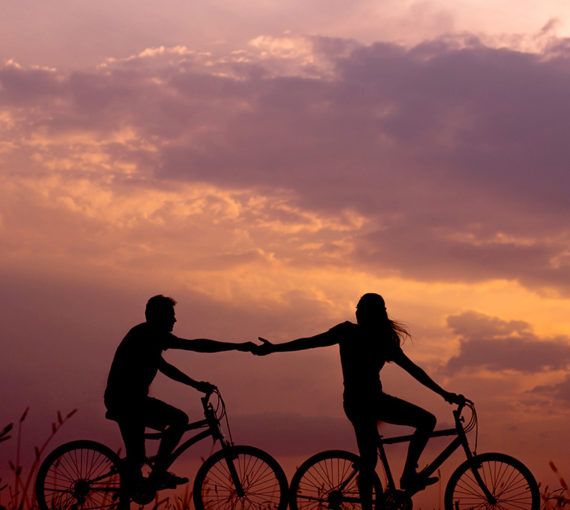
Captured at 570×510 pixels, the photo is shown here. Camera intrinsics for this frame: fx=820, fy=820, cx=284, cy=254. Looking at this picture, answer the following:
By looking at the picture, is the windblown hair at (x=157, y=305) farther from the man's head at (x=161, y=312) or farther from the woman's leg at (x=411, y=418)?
the woman's leg at (x=411, y=418)

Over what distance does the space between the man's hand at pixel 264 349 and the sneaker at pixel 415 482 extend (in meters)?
2.36

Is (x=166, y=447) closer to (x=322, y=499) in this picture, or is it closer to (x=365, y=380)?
(x=322, y=499)

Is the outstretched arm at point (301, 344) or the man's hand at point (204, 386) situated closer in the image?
the outstretched arm at point (301, 344)

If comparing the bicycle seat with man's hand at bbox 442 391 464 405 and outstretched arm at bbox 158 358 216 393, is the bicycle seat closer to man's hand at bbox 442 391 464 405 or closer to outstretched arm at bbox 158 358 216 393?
outstretched arm at bbox 158 358 216 393

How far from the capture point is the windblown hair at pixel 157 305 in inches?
410

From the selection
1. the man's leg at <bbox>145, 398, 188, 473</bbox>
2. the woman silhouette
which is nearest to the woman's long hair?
the woman silhouette

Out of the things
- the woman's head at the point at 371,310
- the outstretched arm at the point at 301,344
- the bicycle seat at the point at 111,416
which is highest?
the woman's head at the point at 371,310

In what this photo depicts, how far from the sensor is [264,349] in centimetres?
1096

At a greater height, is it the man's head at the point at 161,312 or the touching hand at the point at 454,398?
the man's head at the point at 161,312

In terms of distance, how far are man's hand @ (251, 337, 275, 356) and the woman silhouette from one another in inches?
28.8

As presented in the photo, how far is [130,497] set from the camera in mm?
10969

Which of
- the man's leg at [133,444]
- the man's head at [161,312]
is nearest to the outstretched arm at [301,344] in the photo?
the man's head at [161,312]

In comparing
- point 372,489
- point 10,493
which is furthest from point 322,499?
point 10,493

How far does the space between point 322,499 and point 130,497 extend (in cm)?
264
